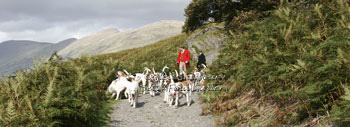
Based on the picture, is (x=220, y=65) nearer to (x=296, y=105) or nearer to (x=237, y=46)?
(x=237, y=46)

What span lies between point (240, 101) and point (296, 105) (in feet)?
9.00

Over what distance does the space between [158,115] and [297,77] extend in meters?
5.64

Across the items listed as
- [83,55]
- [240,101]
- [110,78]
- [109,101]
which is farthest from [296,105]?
[83,55]

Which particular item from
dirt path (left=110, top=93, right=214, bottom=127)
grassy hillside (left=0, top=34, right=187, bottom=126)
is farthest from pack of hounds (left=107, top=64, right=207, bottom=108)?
grassy hillside (left=0, top=34, right=187, bottom=126)

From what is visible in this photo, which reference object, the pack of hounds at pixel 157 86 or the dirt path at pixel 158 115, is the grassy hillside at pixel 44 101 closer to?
the dirt path at pixel 158 115

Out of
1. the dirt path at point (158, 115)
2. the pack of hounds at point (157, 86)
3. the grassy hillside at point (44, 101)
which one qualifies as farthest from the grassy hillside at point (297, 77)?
the grassy hillside at point (44, 101)

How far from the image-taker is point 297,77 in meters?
5.42

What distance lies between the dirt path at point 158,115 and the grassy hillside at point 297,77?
2.07ft

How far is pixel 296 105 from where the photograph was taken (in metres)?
5.66

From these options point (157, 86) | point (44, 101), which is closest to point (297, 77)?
point (44, 101)

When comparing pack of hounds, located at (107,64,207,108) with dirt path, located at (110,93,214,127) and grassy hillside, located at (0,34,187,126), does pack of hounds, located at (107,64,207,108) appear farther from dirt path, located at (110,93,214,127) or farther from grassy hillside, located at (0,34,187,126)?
grassy hillside, located at (0,34,187,126)

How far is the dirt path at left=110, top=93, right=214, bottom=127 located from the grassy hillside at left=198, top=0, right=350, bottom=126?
0.63 m

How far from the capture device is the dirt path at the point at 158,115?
8.35 m

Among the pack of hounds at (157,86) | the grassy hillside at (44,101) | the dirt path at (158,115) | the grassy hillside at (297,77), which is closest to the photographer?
the grassy hillside at (297,77)
